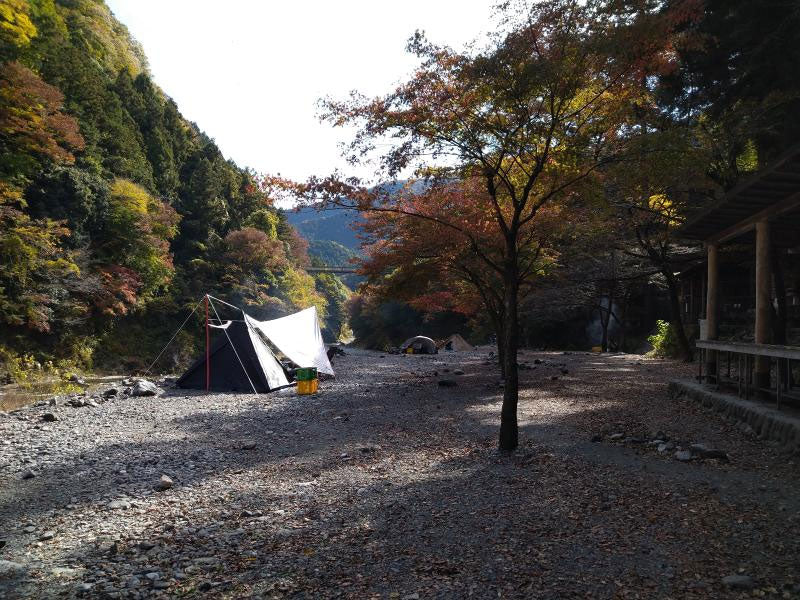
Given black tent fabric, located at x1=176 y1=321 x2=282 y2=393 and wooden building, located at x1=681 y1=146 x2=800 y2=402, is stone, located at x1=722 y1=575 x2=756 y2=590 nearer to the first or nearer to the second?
wooden building, located at x1=681 y1=146 x2=800 y2=402

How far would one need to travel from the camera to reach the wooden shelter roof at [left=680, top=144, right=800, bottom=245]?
5609mm

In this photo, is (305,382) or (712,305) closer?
(712,305)

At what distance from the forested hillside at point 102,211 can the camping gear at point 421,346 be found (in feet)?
29.0

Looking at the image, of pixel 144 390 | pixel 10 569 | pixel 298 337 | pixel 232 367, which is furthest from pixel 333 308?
pixel 10 569

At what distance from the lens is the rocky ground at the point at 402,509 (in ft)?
9.86

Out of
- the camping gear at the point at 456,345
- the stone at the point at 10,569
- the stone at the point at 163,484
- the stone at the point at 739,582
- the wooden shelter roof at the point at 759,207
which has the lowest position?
the stone at the point at 10,569

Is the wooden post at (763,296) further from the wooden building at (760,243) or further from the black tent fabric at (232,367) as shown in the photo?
the black tent fabric at (232,367)

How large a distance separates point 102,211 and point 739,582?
25560 mm

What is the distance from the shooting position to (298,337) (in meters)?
14.8

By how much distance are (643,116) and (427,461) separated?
22.3 ft

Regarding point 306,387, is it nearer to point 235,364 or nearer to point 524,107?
point 235,364

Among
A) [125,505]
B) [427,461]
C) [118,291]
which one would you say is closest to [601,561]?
[427,461]

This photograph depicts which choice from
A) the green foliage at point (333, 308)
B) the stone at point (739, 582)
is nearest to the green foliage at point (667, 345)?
the stone at point (739, 582)

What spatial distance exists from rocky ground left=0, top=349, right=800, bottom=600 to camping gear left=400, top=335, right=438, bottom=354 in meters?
21.2
